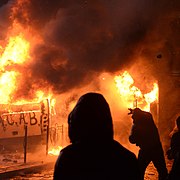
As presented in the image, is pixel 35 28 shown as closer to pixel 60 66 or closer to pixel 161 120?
pixel 60 66

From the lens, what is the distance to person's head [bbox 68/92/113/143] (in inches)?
99.0

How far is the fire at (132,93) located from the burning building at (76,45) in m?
0.89

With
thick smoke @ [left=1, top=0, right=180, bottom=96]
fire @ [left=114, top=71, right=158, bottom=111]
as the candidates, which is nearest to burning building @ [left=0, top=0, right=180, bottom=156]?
thick smoke @ [left=1, top=0, right=180, bottom=96]

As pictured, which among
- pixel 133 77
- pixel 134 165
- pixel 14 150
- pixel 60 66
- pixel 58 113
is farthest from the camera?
pixel 58 113

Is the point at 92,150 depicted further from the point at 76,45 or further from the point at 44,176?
the point at 76,45

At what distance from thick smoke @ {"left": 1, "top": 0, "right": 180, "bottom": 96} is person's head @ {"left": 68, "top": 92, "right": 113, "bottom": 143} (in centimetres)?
1107

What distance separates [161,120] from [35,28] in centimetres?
651

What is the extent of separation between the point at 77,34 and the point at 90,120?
11.3 meters

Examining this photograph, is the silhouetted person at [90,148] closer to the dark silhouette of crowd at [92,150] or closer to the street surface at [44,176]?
the dark silhouette of crowd at [92,150]

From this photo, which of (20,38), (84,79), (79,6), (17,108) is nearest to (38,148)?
(17,108)

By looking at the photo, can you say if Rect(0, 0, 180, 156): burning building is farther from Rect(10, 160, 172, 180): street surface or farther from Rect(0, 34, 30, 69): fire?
Rect(10, 160, 172, 180): street surface

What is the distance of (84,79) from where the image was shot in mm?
14641

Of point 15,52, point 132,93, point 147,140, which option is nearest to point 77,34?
point 15,52

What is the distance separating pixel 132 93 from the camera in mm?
17812
